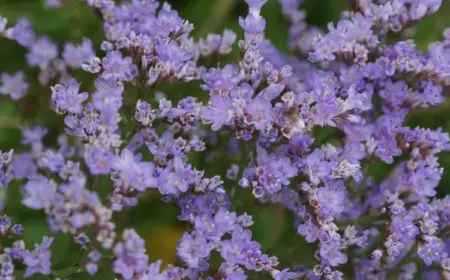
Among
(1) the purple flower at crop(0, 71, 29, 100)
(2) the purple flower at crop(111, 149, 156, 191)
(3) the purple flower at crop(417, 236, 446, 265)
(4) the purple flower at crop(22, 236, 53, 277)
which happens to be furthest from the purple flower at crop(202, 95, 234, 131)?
(1) the purple flower at crop(0, 71, 29, 100)

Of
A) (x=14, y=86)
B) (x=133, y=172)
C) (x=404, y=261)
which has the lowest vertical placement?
(x=133, y=172)

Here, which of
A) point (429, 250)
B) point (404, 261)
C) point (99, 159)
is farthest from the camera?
point (404, 261)

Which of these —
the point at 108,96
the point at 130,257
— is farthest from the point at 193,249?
the point at 108,96

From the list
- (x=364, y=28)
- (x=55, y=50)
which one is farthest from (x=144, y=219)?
(x=364, y=28)

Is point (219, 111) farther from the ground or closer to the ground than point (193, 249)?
farther from the ground

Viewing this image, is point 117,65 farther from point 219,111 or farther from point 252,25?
point 252,25

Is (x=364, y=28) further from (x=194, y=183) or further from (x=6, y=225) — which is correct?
(x=6, y=225)

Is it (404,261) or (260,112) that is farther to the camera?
(404,261)

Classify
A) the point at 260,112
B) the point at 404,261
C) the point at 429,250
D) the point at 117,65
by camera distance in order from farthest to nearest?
the point at 404,261 → the point at 429,250 → the point at 117,65 → the point at 260,112
